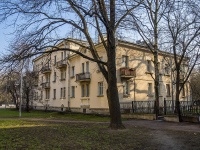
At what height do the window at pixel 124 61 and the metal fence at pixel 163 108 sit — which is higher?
the window at pixel 124 61

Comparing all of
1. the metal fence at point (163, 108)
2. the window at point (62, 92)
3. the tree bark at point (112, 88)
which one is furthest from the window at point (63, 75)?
the tree bark at point (112, 88)

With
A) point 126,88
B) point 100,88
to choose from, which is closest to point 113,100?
point 126,88

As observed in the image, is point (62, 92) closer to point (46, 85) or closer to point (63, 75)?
point (63, 75)

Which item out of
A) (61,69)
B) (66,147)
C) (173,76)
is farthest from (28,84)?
(66,147)

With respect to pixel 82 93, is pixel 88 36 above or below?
above

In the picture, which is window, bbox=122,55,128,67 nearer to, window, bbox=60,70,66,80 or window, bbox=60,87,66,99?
window, bbox=60,70,66,80

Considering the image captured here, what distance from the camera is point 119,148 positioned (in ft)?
25.8

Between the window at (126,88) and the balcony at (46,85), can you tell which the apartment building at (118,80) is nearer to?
the window at (126,88)

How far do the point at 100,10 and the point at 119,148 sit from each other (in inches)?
273

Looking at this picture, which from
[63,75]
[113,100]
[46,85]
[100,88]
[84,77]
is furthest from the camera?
[46,85]

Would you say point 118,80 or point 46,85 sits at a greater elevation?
point 46,85

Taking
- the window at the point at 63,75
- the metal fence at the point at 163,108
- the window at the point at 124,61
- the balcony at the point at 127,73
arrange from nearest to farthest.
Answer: the metal fence at the point at 163,108 → the balcony at the point at 127,73 → the window at the point at 124,61 → the window at the point at 63,75

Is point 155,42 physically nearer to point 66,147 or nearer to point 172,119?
point 172,119

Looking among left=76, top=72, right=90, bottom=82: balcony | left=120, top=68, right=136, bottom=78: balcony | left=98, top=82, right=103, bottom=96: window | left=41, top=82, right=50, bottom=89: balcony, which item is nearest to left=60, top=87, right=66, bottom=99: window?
left=41, top=82, right=50, bottom=89: balcony
